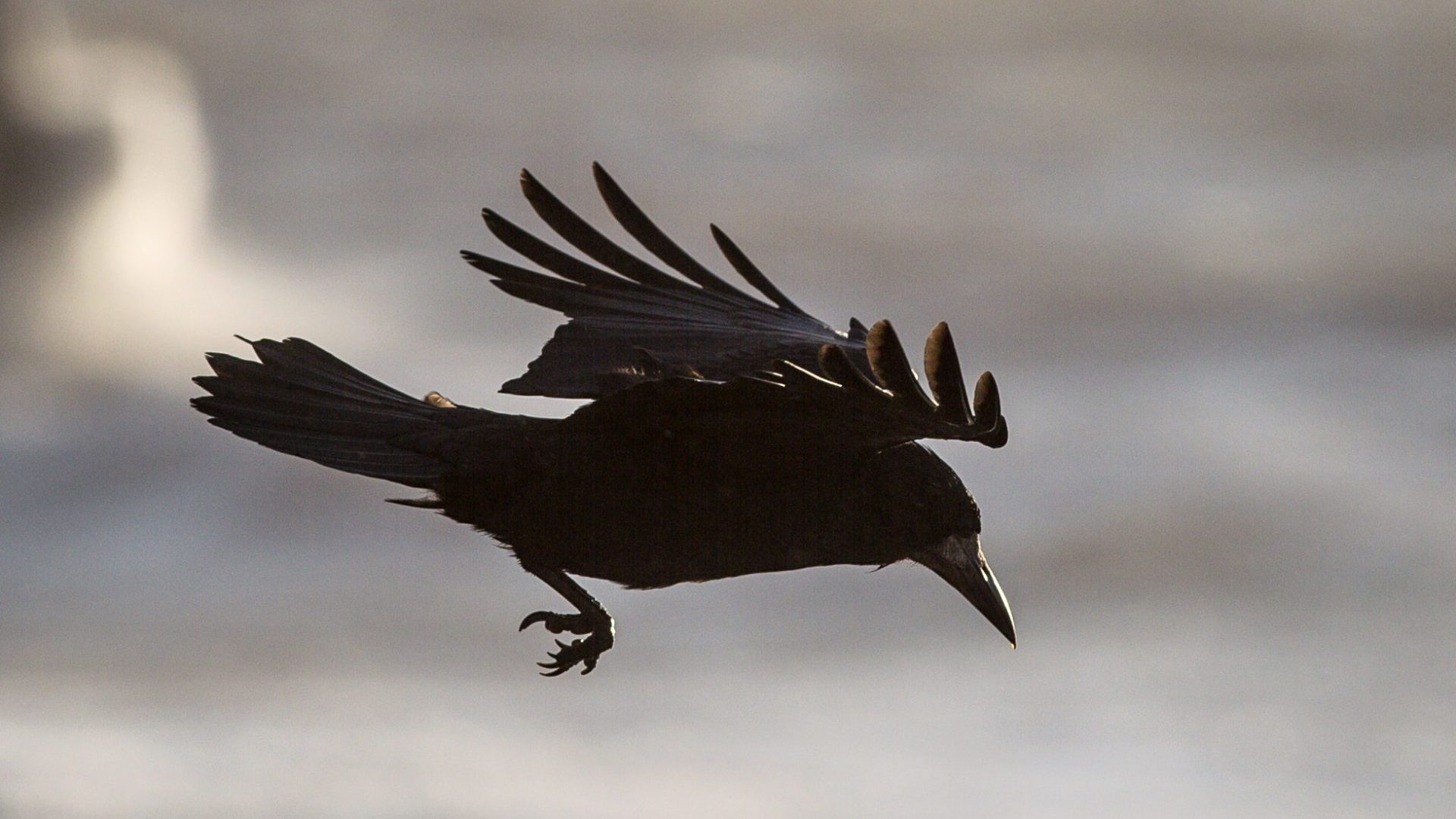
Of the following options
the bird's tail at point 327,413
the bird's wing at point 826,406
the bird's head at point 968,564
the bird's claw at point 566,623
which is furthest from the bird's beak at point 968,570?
the bird's tail at point 327,413

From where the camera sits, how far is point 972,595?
7.35m

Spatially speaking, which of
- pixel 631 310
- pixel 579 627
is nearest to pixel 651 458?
pixel 579 627

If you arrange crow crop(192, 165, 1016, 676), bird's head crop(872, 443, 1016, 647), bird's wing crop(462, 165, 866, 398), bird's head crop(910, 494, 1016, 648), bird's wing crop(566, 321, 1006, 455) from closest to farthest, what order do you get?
bird's wing crop(566, 321, 1006, 455), crow crop(192, 165, 1016, 676), bird's head crop(872, 443, 1016, 647), bird's head crop(910, 494, 1016, 648), bird's wing crop(462, 165, 866, 398)

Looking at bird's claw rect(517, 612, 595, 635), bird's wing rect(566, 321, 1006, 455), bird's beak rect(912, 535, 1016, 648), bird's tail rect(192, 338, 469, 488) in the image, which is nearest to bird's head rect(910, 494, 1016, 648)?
bird's beak rect(912, 535, 1016, 648)

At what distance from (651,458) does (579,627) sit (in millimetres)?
917

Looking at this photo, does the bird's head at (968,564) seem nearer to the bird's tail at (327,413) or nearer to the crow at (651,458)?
the crow at (651,458)

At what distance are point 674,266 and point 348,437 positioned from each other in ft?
6.98

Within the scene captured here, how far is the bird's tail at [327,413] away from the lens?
7.34m

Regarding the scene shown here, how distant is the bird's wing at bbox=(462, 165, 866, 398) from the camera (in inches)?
307

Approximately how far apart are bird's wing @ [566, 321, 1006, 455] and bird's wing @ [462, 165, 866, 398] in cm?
58

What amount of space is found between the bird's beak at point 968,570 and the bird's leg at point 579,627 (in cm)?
122

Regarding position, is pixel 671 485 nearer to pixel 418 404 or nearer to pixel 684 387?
pixel 684 387

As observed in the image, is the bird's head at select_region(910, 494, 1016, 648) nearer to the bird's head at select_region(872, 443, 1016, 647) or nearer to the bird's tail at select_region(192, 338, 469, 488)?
the bird's head at select_region(872, 443, 1016, 647)

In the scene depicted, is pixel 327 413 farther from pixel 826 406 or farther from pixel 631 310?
pixel 826 406
